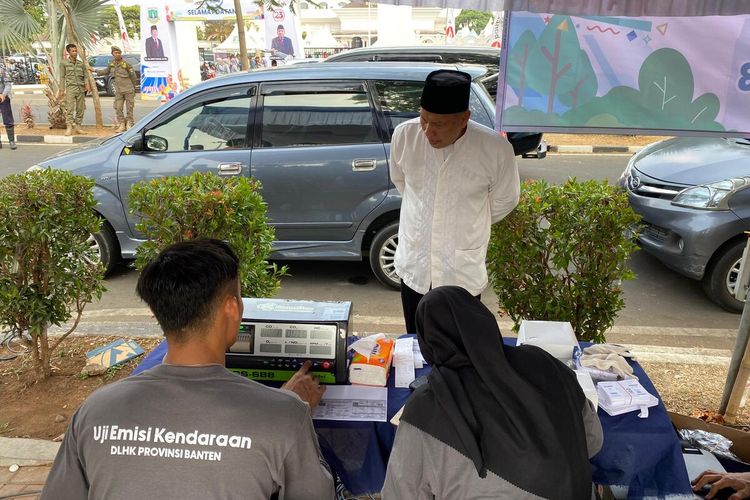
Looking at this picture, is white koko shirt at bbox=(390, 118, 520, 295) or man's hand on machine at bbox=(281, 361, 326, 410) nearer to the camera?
man's hand on machine at bbox=(281, 361, 326, 410)

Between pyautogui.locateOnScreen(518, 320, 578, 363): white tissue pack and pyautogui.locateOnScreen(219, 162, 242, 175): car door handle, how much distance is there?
320cm

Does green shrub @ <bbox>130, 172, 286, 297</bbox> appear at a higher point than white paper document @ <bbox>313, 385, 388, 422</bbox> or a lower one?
higher

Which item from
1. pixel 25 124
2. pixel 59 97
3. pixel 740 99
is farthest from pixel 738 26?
pixel 25 124

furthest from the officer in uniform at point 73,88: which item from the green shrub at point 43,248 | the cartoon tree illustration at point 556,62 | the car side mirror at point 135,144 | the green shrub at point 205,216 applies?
the cartoon tree illustration at point 556,62

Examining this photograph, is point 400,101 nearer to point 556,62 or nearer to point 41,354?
point 556,62

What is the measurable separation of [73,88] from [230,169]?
1118 centimetres

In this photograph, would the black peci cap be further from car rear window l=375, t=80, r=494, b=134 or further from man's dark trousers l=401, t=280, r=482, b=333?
car rear window l=375, t=80, r=494, b=134

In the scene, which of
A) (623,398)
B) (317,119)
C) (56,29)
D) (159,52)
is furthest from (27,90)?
(623,398)

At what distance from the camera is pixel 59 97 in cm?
1372

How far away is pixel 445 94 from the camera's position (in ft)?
8.49

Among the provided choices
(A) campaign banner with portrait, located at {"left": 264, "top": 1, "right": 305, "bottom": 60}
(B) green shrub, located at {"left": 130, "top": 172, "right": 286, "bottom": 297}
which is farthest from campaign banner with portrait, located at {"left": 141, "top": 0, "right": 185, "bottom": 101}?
(B) green shrub, located at {"left": 130, "top": 172, "right": 286, "bottom": 297}

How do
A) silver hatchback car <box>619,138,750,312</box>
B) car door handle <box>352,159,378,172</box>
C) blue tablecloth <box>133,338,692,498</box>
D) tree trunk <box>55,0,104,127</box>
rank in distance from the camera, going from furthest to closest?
tree trunk <box>55,0,104,127</box>
car door handle <box>352,159,378,172</box>
silver hatchback car <box>619,138,750,312</box>
blue tablecloth <box>133,338,692,498</box>

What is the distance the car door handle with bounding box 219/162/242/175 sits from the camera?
4914 mm

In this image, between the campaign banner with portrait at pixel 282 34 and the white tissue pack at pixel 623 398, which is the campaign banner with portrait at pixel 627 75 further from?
the campaign banner with portrait at pixel 282 34
